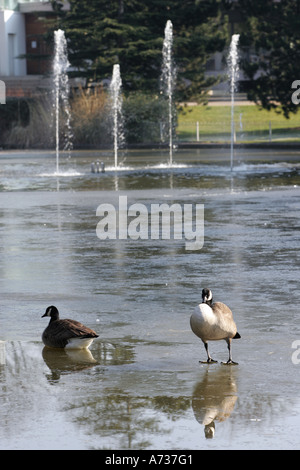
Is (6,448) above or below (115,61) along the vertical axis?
below

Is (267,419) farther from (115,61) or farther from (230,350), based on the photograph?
(115,61)

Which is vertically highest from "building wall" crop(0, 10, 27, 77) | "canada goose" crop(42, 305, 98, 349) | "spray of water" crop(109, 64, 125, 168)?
"building wall" crop(0, 10, 27, 77)

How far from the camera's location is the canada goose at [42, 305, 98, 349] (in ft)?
28.8

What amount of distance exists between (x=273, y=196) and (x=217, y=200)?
1601mm

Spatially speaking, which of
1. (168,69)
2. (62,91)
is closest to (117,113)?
(62,91)

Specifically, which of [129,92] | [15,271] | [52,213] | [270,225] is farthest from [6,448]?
Answer: [129,92]

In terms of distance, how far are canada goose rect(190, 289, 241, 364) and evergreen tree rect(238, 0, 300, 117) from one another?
4078 cm

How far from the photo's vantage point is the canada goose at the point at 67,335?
879cm

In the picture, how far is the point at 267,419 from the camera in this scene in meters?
6.80

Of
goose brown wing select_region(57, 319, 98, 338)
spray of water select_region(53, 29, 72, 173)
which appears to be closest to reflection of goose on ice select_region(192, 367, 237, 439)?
goose brown wing select_region(57, 319, 98, 338)

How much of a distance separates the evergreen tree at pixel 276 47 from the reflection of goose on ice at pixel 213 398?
136 feet

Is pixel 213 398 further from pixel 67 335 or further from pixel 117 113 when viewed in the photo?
pixel 117 113

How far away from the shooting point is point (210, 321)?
8.23 meters

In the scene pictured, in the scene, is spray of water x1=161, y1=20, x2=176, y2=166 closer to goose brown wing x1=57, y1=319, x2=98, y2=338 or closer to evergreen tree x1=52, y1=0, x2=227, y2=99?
evergreen tree x1=52, y1=0, x2=227, y2=99
